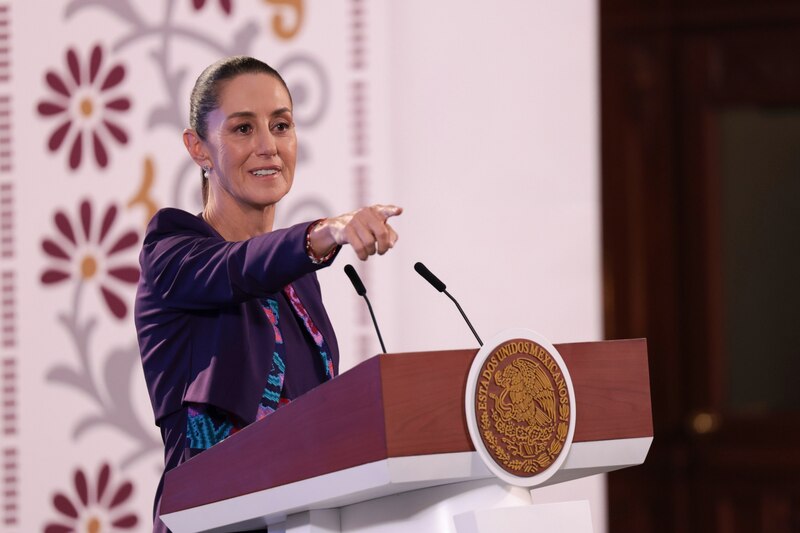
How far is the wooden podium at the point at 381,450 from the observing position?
3.98 feet

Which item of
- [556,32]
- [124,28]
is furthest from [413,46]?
[124,28]

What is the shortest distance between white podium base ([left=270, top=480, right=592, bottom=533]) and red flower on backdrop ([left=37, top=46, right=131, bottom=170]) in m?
2.42

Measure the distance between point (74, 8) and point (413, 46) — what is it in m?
1.01

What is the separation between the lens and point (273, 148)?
69.4 inches

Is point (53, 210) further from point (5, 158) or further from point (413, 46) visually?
point (413, 46)

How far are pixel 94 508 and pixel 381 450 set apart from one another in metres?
2.55

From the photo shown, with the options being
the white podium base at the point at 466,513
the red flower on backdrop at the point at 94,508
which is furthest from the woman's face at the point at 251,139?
the red flower on backdrop at the point at 94,508

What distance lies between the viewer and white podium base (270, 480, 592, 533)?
126cm

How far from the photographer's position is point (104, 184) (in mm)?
3578

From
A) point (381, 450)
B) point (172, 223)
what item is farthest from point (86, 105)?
point (381, 450)

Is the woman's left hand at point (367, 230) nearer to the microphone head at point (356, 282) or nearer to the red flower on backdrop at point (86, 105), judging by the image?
the microphone head at point (356, 282)

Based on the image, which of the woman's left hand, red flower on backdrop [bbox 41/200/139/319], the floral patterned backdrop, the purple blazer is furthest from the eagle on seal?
red flower on backdrop [bbox 41/200/139/319]

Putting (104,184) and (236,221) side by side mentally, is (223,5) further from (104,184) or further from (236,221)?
(236,221)

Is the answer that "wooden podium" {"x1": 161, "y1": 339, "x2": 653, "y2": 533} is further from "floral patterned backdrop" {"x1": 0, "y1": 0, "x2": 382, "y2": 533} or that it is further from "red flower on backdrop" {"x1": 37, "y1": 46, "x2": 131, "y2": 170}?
"red flower on backdrop" {"x1": 37, "y1": 46, "x2": 131, "y2": 170}
